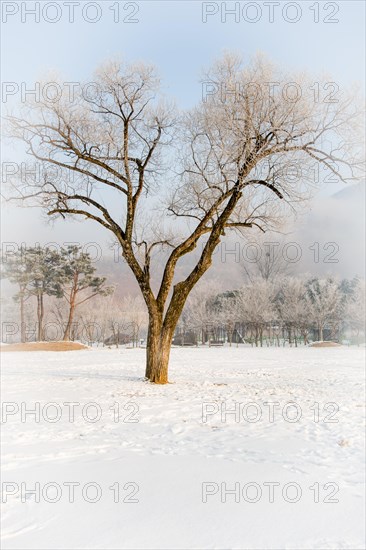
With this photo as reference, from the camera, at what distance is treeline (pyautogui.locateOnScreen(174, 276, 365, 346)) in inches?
2013

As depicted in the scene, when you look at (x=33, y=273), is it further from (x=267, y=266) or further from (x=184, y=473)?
(x=184, y=473)

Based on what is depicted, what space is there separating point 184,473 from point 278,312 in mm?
49328

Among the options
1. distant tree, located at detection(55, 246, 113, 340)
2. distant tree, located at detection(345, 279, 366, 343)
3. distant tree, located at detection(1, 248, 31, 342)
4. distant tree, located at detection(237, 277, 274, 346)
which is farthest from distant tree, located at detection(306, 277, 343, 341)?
distant tree, located at detection(1, 248, 31, 342)

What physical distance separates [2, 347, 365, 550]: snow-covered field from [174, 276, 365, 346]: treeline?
4143cm

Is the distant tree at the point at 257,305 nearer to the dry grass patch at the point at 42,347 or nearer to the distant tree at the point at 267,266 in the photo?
the distant tree at the point at 267,266

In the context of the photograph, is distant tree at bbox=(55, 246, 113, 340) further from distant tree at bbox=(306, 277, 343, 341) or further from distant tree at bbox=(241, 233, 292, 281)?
distant tree at bbox=(306, 277, 343, 341)

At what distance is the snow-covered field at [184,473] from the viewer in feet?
12.8

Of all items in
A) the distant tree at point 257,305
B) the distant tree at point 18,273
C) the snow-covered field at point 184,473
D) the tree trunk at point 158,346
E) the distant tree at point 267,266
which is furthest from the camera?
the distant tree at point 267,266

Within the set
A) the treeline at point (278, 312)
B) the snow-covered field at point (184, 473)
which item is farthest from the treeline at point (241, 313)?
the snow-covered field at point (184, 473)

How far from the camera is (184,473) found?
5.27 meters

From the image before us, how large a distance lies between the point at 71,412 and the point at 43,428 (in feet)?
4.15

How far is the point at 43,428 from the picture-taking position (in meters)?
7.67

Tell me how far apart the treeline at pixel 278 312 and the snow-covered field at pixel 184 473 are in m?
41.4

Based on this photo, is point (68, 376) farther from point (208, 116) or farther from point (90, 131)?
point (208, 116)
